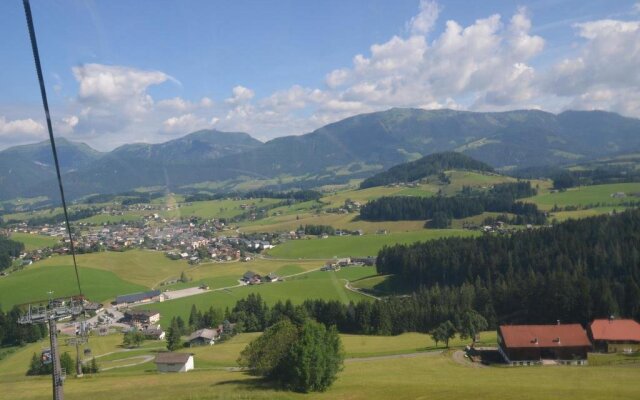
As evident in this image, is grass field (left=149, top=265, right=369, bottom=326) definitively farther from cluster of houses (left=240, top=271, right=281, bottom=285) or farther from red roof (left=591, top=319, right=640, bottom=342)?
red roof (left=591, top=319, right=640, bottom=342)

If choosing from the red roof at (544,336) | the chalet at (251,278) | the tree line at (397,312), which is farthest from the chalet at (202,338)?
the red roof at (544,336)

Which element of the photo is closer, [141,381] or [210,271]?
[141,381]

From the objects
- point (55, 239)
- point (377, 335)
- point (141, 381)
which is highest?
point (55, 239)

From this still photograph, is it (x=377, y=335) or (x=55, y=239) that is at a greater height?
(x=55, y=239)

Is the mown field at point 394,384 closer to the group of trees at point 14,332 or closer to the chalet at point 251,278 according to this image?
the group of trees at point 14,332

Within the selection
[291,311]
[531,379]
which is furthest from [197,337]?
[531,379]

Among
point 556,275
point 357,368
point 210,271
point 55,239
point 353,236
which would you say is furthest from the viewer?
point 55,239

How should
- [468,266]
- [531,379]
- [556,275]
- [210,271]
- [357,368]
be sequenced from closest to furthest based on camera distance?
[531,379] → [357,368] → [556,275] → [468,266] → [210,271]

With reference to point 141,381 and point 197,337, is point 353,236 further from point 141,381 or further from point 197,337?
point 141,381
